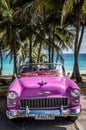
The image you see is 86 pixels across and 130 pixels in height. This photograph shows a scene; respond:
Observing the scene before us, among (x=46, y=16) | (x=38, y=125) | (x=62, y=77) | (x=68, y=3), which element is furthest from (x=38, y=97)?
(x=46, y=16)

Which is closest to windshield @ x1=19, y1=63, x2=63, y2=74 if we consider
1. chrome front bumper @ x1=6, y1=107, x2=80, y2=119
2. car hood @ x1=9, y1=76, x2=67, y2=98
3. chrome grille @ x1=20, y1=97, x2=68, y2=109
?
car hood @ x1=9, y1=76, x2=67, y2=98

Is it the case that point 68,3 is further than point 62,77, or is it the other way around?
point 68,3

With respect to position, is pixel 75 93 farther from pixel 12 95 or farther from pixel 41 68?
pixel 41 68

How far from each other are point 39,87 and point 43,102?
0.41m

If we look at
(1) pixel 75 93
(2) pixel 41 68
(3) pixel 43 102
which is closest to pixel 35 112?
(3) pixel 43 102

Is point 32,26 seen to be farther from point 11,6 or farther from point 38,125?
point 38,125

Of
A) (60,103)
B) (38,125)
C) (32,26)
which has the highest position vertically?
(32,26)

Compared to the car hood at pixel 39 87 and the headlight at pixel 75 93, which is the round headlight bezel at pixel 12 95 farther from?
the headlight at pixel 75 93

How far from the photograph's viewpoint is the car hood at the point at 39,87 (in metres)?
8.82

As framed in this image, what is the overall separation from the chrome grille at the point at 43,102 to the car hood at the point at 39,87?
125 millimetres

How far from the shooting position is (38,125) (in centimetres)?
926

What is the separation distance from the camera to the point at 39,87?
896 cm

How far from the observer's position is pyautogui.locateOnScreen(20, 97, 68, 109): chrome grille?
878 centimetres

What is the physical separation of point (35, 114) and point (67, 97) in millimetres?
909
